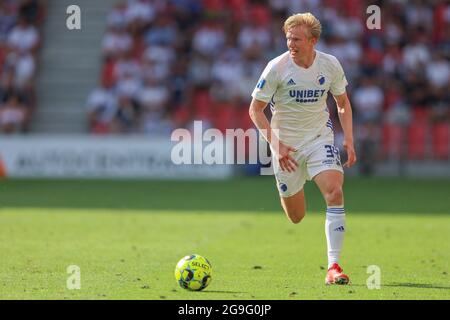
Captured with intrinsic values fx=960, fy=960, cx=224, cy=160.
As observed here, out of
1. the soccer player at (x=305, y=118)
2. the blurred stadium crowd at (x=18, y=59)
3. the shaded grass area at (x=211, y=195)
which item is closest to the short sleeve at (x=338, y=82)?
the soccer player at (x=305, y=118)

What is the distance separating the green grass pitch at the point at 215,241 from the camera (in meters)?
9.11

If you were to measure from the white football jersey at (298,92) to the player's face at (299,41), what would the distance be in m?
0.26

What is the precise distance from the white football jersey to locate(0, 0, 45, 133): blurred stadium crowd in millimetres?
19301

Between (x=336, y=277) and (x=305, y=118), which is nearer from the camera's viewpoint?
(x=336, y=277)

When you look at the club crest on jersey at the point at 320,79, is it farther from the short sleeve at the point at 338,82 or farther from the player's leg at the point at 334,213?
the player's leg at the point at 334,213

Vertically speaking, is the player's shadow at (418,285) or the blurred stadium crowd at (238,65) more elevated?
the blurred stadium crowd at (238,65)

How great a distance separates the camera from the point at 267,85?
988cm

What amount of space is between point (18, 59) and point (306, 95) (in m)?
21.1

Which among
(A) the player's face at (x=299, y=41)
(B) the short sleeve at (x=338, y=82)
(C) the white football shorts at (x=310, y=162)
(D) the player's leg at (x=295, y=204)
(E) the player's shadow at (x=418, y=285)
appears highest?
(A) the player's face at (x=299, y=41)

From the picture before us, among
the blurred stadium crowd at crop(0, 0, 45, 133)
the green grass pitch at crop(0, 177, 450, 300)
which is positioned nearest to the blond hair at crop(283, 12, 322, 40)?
the green grass pitch at crop(0, 177, 450, 300)

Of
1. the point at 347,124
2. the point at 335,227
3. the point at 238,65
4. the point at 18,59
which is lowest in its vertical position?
the point at 335,227

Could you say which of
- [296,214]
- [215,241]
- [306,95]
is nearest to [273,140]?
[306,95]

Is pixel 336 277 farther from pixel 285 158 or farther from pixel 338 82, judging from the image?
pixel 338 82
